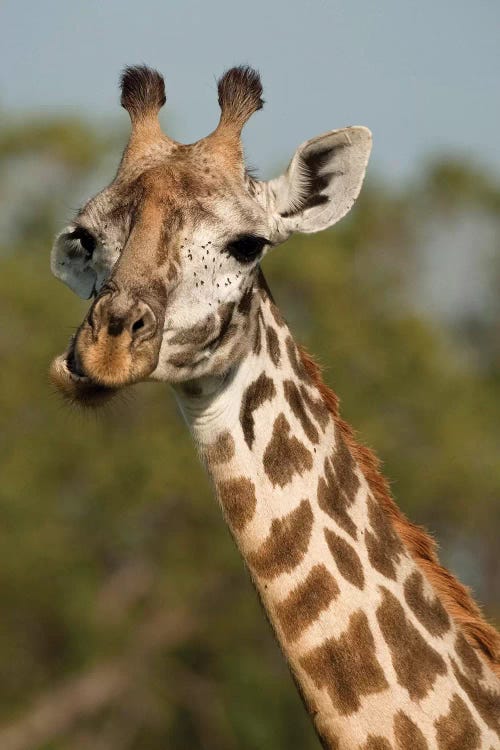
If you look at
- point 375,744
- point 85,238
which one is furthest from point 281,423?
point 375,744

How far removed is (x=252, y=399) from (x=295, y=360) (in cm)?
43

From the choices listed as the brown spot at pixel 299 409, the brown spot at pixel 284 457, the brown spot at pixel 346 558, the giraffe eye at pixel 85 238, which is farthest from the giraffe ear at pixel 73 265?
the brown spot at pixel 346 558

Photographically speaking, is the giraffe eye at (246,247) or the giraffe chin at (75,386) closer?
the giraffe chin at (75,386)

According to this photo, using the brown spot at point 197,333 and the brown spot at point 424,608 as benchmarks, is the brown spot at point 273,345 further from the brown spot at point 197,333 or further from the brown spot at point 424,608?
the brown spot at point 424,608

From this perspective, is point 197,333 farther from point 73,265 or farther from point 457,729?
point 457,729

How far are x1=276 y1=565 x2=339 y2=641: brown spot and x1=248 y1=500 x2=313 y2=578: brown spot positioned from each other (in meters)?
0.11

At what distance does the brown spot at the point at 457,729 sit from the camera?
20.9ft

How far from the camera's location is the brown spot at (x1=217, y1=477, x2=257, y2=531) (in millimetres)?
6660

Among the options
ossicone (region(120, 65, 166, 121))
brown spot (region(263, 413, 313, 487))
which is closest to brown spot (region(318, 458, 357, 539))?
brown spot (region(263, 413, 313, 487))

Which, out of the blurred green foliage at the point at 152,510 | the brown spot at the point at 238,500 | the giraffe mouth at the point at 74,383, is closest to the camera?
the giraffe mouth at the point at 74,383

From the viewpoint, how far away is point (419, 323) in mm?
43219

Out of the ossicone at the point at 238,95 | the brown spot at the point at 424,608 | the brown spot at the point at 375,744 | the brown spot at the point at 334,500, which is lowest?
the brown spot at the point at 375,744

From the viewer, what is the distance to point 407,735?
20.7 ft

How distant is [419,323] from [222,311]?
36796 millimetres
